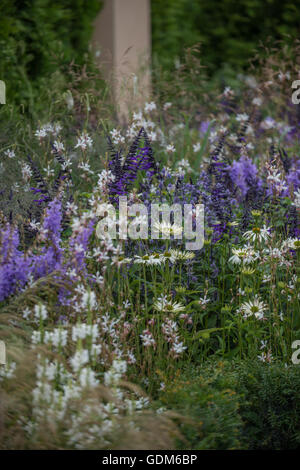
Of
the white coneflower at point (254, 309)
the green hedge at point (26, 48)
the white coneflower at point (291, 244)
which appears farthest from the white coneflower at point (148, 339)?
the green hedge at point (26, 48)

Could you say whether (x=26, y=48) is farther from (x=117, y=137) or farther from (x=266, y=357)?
(x=266, y=357)

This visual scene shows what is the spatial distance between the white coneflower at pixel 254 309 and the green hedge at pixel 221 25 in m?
7.61

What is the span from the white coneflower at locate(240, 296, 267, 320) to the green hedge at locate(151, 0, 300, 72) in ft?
25.0

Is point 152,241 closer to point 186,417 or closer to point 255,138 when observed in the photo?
point 186,417

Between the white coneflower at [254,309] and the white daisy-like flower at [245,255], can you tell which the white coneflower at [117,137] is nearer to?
the white daisy-like flower at [245,255]

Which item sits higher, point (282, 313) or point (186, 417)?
point (282, 313)

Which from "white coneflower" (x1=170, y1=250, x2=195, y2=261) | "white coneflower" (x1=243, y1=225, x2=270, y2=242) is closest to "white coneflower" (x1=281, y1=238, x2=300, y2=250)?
"white coneflower" (x1=243, y1=225, x2=270, y2=242)

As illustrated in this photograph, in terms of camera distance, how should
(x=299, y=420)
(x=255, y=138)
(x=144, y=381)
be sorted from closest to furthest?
1. (x=299, y=420)
2. (x=144, y=381)
3. (x=255, y=138)

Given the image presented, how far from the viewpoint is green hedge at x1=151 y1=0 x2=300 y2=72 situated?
10.0 m

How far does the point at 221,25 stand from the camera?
34.7 feet

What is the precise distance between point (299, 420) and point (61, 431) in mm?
1056

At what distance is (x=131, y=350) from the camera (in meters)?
2.82

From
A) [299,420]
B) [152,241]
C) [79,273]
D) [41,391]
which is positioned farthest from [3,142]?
[299,420]

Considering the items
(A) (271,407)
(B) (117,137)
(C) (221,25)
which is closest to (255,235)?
(A) (271,407)
